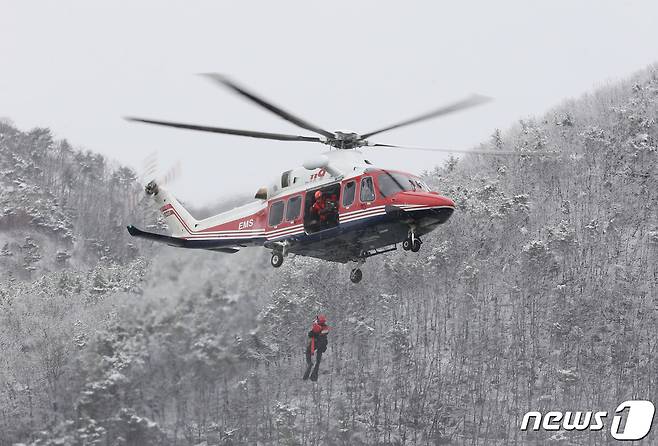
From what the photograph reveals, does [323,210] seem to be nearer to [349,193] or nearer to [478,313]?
[349,193]

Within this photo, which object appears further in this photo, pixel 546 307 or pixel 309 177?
pixel 546 307

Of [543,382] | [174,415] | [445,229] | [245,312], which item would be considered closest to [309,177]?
[245,312]

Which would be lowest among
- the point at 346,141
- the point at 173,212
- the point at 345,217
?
the point at 345,217

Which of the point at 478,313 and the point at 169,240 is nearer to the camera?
the point at 169,240

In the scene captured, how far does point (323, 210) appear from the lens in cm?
2681

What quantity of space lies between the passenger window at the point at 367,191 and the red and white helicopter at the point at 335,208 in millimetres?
26

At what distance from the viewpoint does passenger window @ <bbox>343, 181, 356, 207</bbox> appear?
26219 millimetres

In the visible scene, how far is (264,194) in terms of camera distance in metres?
28.8

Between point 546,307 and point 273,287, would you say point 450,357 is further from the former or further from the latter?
point 273,287

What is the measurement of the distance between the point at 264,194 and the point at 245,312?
11.5 ft

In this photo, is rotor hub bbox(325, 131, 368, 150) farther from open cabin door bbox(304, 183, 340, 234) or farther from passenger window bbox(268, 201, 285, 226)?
passenger window bbox(268, 201, 285, 226)

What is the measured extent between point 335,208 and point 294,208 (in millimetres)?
1443

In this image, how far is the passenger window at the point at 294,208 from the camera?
2734 cm

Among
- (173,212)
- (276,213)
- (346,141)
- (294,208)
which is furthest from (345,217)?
(173,212)
